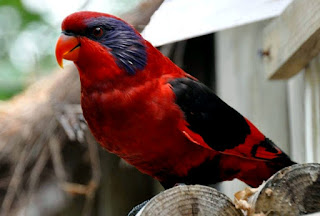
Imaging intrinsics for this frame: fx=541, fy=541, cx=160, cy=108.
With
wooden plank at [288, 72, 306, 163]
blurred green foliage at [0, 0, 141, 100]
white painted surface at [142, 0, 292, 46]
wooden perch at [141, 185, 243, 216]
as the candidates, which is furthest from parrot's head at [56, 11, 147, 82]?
wooden plank at [288, 72, 306, 163]

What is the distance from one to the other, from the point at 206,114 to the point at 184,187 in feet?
A: 1.93

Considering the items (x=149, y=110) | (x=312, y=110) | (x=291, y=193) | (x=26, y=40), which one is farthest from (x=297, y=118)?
(x=26, y=40)

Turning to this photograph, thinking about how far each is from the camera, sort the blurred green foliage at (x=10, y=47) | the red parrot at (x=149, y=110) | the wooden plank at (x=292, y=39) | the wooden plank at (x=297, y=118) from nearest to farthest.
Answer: the red parrot at (x=149, y=110) < the wooden plank at (x=292, y=39) < the wooden plank at (x=297, y=118) < the blurred green foliage at (x=10, y=47)

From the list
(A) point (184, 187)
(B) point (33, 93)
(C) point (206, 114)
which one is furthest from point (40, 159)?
(A) point (184, 187)

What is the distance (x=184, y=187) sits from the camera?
1.10m

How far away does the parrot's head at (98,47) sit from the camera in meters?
1.58

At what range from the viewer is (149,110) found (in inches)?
60.1

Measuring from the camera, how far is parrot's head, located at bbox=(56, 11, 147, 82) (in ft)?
5.20

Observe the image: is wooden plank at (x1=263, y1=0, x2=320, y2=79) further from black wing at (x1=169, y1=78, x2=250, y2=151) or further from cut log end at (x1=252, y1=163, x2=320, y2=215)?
cut log end at (x1=252, y1=163, x2=320, y2=215)

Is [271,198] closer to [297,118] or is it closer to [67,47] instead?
[67,47]

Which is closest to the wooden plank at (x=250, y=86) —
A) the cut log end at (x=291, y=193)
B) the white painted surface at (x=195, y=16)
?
the white painted surface at (x=195, y=16)

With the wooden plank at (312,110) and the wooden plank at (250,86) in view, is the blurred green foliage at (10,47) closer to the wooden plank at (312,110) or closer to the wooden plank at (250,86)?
the wooden plank at (250,86)

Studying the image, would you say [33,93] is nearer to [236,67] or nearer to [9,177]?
[9,177]

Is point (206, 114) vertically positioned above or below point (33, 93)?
above
